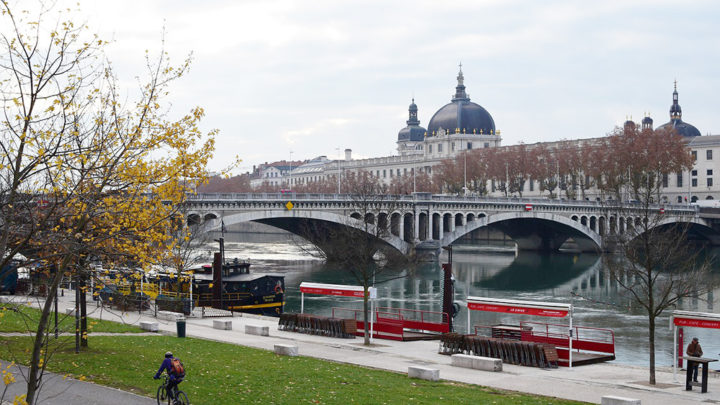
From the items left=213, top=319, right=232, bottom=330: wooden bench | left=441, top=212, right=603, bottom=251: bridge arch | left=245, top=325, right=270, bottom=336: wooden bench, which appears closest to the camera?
left=245, top=325, right=270, bottom=336: wooden bench

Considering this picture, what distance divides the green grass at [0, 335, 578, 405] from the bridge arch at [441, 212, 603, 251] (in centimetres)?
7185

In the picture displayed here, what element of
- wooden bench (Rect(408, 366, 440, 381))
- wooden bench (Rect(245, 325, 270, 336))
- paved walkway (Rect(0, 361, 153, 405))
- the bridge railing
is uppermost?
the bridge railing

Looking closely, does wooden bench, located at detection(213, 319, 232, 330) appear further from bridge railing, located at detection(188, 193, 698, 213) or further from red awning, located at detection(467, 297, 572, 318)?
bridge railing, located at detection(188, 193, 698, 213)

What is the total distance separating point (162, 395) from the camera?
53.8 feet

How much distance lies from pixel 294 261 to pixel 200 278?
1681 inches

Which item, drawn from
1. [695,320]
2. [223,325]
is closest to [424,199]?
[223,325]

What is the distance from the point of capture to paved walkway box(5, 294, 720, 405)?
20750mm

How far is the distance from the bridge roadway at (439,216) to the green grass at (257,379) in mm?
41833

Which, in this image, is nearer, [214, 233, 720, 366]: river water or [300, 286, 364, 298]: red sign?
[300, 286, 364, 298]: red sign

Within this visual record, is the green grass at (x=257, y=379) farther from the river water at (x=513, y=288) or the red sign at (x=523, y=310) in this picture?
the river water at (x=513, y=288)

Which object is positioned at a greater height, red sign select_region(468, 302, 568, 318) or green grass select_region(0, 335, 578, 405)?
red sign select_region(468, 302, 568, 318)

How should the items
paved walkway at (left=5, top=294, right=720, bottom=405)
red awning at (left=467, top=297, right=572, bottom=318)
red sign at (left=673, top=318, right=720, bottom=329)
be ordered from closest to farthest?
1. paved walkway at (left=5, top=294, right=720, bottom=405)
2. red sign at (left=673, top=318, right=720, bottom=329)
3. red awning at (left=467, top=297, right=572, bottom=318)

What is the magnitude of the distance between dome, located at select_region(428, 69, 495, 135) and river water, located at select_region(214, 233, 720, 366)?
7808cm

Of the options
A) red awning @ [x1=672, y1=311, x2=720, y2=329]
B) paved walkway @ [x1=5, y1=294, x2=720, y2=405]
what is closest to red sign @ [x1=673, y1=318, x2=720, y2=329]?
red awning @ [x1=672, y1=311, x2=720, y2=329]
